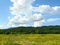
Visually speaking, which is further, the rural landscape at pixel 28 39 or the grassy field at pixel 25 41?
the rural landscape at pixel 28 39

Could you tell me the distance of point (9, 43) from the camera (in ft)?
68.4

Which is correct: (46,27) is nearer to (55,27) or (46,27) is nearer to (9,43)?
(55,27)

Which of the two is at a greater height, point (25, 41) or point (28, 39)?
point (25, 41)

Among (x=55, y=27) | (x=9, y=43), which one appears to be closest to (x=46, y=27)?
(x=55, y=27)

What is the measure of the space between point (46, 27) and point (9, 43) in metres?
140

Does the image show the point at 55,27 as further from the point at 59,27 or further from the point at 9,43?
the point at 9,43

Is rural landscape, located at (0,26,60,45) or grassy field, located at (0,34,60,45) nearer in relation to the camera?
grassy field, located at (0,34,60,45)

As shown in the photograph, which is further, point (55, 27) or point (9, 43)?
point (55, 27)

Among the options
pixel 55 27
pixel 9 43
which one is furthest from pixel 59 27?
pixel 9 43

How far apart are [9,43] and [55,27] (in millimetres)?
135243

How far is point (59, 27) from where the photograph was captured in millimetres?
152375

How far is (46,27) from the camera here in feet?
525

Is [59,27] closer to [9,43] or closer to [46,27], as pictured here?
[46,27]

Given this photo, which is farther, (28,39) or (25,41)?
(28,39)
